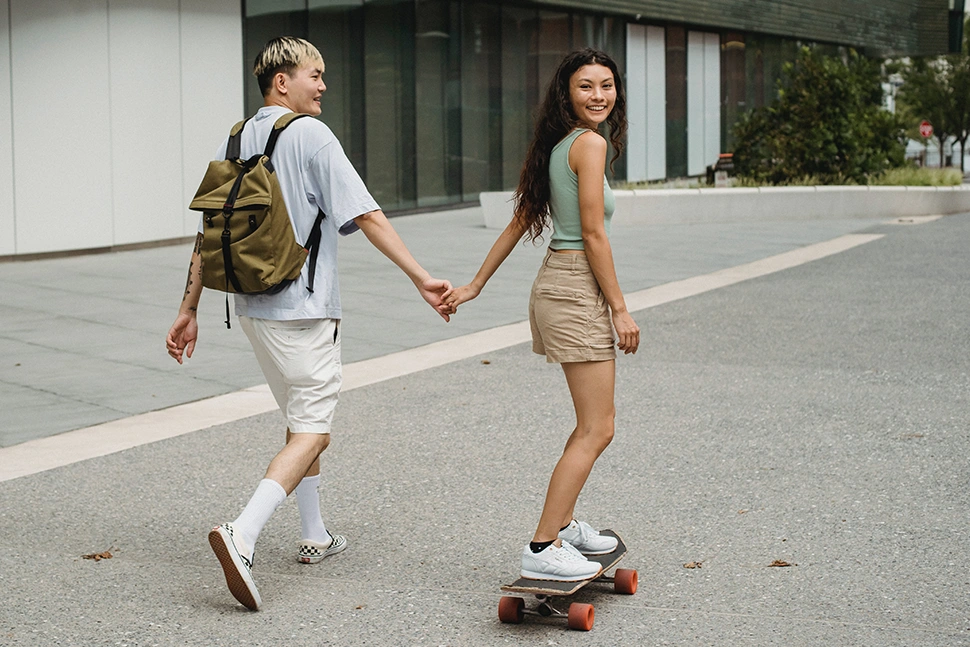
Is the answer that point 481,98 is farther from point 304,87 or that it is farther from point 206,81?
point 304,87

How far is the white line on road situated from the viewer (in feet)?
21.1

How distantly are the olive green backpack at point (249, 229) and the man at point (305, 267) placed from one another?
0.24 feet

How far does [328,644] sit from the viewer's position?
3840 mm

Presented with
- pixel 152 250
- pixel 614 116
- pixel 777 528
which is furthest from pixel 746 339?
pixel 152 250

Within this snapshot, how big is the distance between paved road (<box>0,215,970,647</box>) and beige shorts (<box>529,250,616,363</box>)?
85 cm

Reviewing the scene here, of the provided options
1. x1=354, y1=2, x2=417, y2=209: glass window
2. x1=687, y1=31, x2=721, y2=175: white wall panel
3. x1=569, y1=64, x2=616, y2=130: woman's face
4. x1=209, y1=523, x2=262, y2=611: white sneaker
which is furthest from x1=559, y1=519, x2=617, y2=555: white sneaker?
x1=687, y1=31, x2=721, y2=175: white wall panel

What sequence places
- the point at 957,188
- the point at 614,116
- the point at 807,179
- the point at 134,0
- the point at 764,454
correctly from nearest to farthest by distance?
the point at 614,116
the point at 764,454
the point at 134,0
the point at 807,179
the point at 957,188

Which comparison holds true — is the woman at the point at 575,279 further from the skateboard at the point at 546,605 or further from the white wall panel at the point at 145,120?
the white wall panel at the point at 145,120

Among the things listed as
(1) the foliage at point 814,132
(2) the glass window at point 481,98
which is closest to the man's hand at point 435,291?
(1) the foliage at point 814,132

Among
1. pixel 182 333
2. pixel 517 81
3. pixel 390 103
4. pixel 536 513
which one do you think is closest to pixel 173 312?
pixel 536 513

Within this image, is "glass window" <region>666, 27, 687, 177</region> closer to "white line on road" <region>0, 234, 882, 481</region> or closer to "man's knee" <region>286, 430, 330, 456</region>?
"white line on road" <region>0, 234, 882, 481</region>

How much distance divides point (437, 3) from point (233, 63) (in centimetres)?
688

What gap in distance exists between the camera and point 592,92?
13.4ft

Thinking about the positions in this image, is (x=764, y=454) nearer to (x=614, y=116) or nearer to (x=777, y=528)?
(x=777, y=528)
